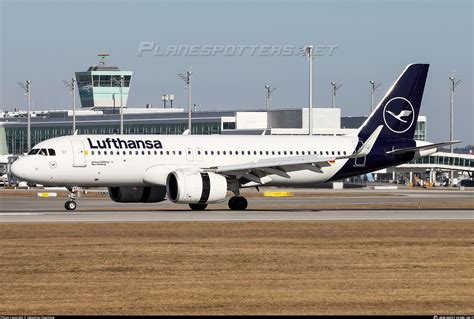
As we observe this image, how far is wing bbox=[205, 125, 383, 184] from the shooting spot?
5694cm

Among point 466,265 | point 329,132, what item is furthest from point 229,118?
point 466,265

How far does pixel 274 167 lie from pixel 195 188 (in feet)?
17.9

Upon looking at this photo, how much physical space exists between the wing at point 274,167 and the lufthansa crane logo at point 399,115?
Answer: 4254 mm

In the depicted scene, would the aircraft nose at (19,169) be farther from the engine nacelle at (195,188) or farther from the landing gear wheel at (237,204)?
the landing gear wheel at (237,204)

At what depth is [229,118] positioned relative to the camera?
171m

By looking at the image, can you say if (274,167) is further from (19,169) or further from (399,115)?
(19,169)

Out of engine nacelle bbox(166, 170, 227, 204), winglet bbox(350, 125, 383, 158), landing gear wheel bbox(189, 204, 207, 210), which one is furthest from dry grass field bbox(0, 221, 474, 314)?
winglet bbox(350, 125, 383, 158)

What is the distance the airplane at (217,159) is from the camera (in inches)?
2196

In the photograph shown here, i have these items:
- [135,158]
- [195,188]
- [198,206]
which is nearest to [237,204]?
[198,206]

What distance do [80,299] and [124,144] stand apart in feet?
112

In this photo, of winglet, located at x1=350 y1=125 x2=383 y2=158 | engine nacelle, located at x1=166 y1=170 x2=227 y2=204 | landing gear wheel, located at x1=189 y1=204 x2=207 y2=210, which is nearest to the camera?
engine nacelle, located at x1=166 y1=170 x2=227 y2=204

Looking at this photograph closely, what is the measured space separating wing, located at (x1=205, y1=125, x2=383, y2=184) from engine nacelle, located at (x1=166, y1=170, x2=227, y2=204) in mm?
1718

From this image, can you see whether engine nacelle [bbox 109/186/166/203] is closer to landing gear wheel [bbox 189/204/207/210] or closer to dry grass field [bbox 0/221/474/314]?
landing gear wheel [bbox 189/204/207/210]

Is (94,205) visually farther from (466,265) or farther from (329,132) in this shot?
(329,132)
